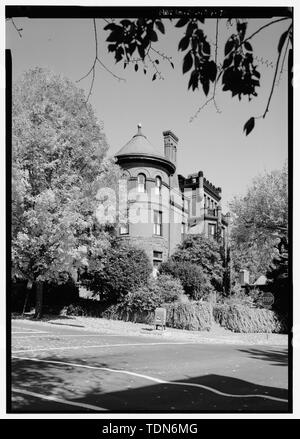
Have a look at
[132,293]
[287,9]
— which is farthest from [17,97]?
[287,9]

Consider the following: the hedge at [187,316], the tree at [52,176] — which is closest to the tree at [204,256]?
the hedge at [187,316]

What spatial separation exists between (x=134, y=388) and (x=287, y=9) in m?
6.39

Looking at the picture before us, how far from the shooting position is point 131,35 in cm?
503

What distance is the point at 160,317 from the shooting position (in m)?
21.3

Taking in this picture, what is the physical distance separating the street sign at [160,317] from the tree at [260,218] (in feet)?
30.0

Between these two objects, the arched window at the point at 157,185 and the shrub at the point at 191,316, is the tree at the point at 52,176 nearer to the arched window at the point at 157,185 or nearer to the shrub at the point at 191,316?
the shrub at the point at 191,316

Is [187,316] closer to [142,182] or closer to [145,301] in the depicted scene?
[145,301]

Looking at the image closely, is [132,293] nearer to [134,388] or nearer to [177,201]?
[177,201]

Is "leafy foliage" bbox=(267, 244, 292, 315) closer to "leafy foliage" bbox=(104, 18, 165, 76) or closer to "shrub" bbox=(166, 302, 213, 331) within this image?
"shrub" bbox=(166, 302, 213, 331)

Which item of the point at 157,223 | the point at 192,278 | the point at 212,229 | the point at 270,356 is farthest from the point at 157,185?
the point at 270,356

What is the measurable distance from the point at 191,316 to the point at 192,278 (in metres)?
5.53

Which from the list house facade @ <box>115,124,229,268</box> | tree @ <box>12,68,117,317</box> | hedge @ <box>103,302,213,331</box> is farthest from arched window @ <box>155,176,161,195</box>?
hedge @ <box>103,302,213,331</box>

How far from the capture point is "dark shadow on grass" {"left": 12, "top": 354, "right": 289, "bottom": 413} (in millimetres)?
6430

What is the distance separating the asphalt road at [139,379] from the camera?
21.6ft
